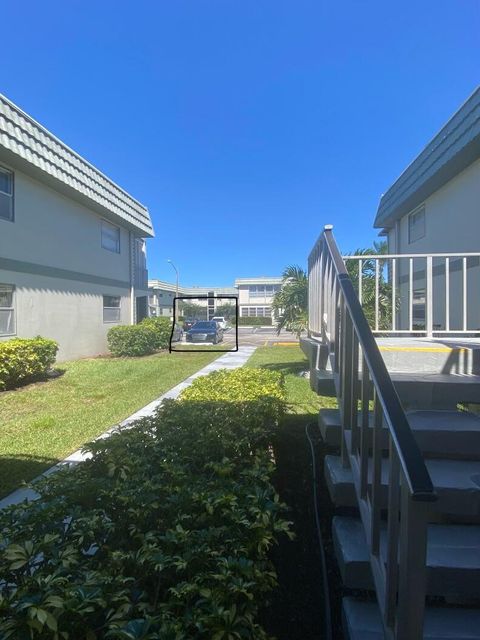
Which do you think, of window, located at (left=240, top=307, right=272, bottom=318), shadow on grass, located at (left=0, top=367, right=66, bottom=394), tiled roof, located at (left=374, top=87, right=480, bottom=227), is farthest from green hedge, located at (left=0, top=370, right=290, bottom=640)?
window, located at (left=240, top=307, right=272, bottom=318)

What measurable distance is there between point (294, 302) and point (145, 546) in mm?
8888

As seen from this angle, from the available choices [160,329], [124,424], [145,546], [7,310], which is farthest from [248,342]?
[145,546]

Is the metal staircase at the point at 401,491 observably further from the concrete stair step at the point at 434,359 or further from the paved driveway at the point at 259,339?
the paved driveway at the point at 259,339

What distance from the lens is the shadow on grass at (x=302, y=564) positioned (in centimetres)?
208

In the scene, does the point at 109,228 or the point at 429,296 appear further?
the point at 109,228

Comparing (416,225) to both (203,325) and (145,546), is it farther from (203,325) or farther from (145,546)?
(203,325)

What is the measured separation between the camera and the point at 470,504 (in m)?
2.18

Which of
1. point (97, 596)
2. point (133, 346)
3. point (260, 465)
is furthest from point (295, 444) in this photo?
point (133, 346)

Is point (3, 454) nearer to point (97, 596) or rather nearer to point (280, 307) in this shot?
point (97, 596)

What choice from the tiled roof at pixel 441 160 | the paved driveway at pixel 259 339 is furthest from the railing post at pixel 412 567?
the paved driveway at pixel 259 339

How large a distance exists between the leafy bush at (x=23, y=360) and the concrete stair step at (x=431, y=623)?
8.11 metres

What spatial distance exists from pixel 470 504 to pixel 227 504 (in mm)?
1313

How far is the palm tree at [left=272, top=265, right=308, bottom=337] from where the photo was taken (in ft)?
33.0

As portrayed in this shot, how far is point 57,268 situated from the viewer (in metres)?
12.2
